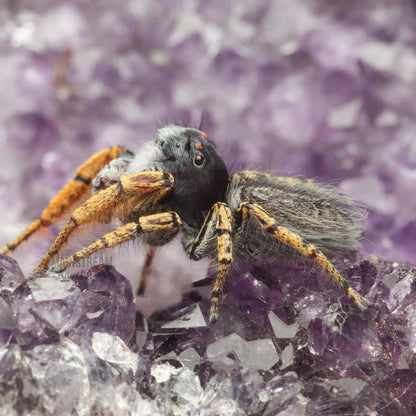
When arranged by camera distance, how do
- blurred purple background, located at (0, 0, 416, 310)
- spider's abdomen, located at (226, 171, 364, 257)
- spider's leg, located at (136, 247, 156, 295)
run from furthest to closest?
blurred purple background, located at (0, 0, 416, 310) < spider's leg, located at (136, 247, 156, 295) < spider's abdomen, located at (226, 171, 364, 257)

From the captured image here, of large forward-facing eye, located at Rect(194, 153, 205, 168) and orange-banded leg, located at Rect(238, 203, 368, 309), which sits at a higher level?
large forward-facing eye, located at Rect(194, 153, 205, 168)

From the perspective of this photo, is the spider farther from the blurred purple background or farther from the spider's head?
the blurred purple background

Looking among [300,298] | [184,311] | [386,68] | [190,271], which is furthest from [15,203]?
[386,68]

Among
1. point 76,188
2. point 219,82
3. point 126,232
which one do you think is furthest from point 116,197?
point 219,82

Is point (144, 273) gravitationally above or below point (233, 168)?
below

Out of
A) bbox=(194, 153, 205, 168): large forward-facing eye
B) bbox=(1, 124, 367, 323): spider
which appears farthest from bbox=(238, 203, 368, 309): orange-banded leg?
bbox=(194, 153, 205, 168): large forward-facing eye

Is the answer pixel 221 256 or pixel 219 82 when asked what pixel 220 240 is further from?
pixel 219 82

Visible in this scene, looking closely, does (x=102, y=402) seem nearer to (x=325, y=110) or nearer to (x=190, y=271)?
(x=190, y=271)
